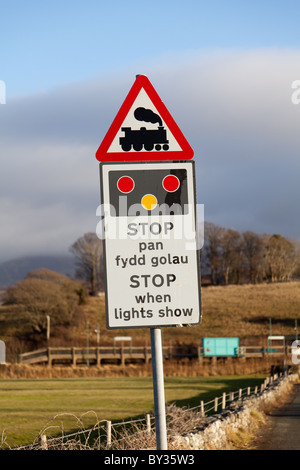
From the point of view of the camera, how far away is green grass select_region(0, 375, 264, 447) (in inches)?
970

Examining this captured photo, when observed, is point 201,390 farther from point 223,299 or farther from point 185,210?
point 223,299

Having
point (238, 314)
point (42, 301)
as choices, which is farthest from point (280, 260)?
point (42, 301)

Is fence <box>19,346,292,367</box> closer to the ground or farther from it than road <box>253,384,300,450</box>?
closer to the ground

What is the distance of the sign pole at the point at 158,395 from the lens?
4246 millimetres

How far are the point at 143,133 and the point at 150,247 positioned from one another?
0.78 metres

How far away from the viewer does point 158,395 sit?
14.1 ft

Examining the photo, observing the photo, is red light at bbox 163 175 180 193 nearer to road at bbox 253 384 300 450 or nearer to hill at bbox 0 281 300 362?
road at bbox 253 384 300 450

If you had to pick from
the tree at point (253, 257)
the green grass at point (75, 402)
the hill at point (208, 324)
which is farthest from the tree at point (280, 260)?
the green grass at point (75, 402)

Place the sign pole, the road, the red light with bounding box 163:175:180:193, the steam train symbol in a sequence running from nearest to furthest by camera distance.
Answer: the sign pole
the red light with bounding box 163:175:180:193
the steam train symbol
the road

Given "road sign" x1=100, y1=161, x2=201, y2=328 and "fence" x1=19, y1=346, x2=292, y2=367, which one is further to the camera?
"fence" x1=19, y1=346, x2=292, y2=367

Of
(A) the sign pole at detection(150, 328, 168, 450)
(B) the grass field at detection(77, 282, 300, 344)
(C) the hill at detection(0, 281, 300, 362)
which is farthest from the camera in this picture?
(B) the grass field at detection(77, 282, 300, 344)

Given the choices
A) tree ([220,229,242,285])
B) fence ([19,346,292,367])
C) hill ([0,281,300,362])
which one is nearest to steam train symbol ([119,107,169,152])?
fence ([19,346,292,367])

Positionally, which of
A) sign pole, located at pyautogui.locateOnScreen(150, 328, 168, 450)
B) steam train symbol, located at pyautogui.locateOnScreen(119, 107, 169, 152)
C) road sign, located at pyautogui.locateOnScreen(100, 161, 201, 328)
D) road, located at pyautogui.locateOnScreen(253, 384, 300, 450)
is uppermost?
steam train symbol, located at pyautogui.locateOnScreen(119, 107, 169, 152)
